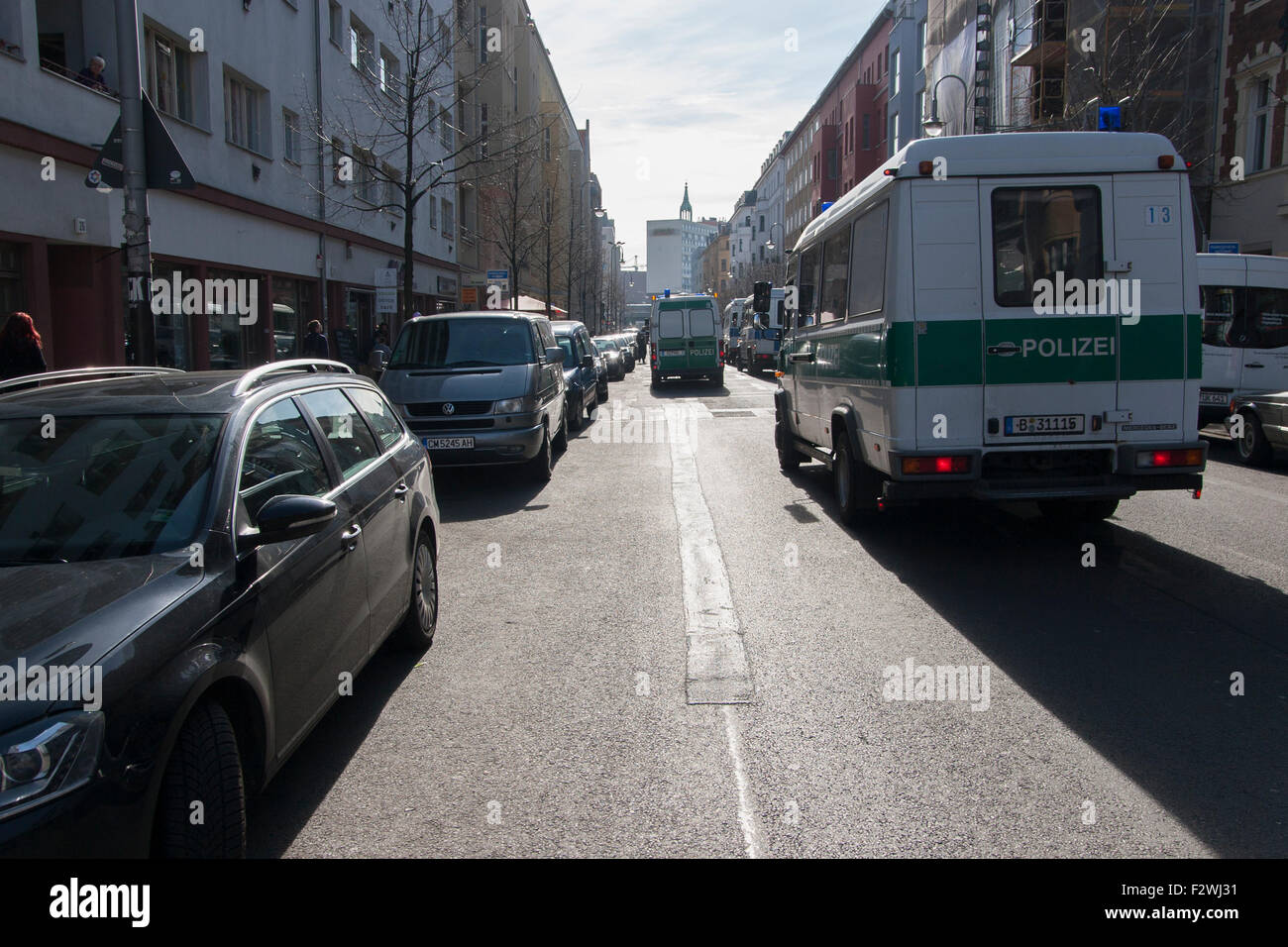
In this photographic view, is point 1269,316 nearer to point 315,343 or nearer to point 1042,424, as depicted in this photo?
point 1042,424

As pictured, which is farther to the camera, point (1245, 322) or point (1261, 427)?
point (1245, 322)

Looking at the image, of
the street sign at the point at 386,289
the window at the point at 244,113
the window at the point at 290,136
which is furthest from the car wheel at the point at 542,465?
the window at the point at 290,136

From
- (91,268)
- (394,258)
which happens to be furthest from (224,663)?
(394,258)

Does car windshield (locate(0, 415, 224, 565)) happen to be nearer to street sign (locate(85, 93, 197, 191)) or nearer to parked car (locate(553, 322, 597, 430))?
street sign (locate(85, 93, 197, 191))

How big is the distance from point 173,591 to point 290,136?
2232cm

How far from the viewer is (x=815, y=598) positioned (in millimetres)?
6688

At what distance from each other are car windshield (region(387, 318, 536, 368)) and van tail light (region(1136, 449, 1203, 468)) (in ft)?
23.5

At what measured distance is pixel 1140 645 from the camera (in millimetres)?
5582

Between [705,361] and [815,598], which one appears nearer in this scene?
[815,598]

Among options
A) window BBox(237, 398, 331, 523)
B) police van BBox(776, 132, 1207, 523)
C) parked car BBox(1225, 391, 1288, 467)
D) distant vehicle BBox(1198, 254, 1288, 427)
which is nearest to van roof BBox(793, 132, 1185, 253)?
police van BBox(776, 132, 1207, 523)

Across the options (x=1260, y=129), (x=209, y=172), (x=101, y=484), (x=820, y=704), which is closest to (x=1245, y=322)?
(x=1260, y=129)
